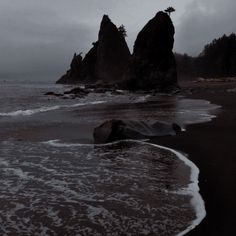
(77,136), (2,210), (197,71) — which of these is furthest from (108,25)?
(2,210)

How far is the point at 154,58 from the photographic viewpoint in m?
73.9

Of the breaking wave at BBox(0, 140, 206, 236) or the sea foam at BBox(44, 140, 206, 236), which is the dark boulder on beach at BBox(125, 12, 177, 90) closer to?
the breaking wave at BBox(0, 140, 206, 236)

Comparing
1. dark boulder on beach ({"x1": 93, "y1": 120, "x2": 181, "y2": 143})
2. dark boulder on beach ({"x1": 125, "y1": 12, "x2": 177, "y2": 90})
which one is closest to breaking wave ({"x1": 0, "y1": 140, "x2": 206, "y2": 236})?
dark boulder on beach ({"x1": 93, "y1": 120, "x2": 181, "y2": 143})

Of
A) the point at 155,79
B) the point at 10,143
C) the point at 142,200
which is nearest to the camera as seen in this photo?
the point at 142,200

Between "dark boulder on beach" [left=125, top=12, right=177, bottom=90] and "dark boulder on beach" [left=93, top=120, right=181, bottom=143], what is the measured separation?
54116mm

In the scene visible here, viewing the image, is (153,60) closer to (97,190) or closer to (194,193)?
(97,190)

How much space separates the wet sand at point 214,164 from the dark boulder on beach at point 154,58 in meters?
52.0

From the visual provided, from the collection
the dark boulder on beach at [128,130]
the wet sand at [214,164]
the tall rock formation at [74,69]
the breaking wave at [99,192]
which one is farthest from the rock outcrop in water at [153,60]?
the tall rock formation at [74,69]

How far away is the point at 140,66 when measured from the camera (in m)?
72.3

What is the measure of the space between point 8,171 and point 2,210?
8.89ft

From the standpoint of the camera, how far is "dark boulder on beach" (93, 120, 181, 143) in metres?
13.7

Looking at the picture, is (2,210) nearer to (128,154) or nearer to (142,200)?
(142,200)

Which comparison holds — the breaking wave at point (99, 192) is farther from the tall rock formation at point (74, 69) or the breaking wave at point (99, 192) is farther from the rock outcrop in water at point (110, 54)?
the tall rock formation at point (74, 69)

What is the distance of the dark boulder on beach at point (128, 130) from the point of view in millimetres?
13727
